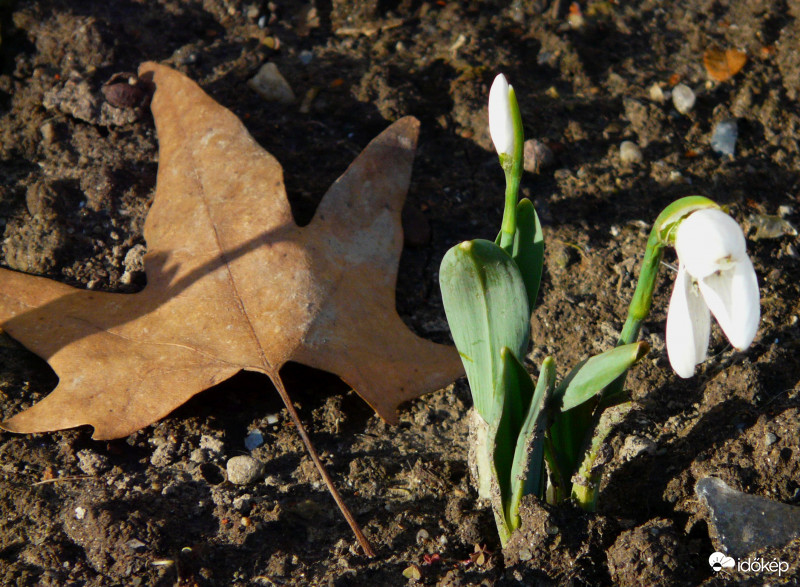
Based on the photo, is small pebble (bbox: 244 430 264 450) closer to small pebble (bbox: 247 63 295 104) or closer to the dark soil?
the dark soil

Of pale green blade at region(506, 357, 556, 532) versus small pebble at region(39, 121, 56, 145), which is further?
small pebble at region(39, 121, 56, 145)

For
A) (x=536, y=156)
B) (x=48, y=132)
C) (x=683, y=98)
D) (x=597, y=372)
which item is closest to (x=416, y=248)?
(x=536, y=156)

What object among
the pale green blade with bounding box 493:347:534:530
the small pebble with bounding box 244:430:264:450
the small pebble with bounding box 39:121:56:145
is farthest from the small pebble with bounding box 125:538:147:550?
the small pebble with bounding box 39:121:56:145

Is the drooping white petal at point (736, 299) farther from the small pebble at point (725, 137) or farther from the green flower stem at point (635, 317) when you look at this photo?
the small pebble at point (725, 137)

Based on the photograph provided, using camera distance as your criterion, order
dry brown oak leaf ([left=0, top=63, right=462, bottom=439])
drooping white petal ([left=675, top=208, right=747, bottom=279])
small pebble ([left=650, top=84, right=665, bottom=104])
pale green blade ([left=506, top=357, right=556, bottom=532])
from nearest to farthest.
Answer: drooping white petal ([left=675, top=208, right=747, bottom=279]), pale green blade ([left=506, top=357, right=556, bottom=532]), dry brown oak leaf ([left=0, top=63, right=462, bottom=439]), small pebble ([left=650, top=84, right=665, bottom=104])

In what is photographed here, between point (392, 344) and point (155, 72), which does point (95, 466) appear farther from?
point (155, 72)

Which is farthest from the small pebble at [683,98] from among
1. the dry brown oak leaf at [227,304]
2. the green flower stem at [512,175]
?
the green flower stem at [512,175]
